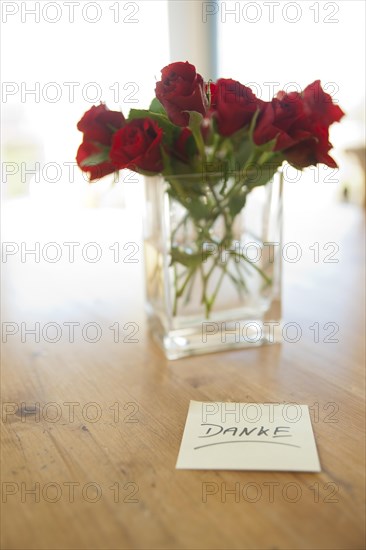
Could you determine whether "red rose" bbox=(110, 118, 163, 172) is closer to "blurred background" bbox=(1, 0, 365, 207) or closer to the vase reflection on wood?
the vase reflection on wood

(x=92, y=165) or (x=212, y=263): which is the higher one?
(x=92, y=165)

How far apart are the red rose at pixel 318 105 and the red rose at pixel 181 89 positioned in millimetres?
149

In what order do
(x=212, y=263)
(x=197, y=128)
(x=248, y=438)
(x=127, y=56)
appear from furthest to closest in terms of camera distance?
(x=127, y=56), (x=212, y=263), (x=197, y=128), (x=248, y=438)

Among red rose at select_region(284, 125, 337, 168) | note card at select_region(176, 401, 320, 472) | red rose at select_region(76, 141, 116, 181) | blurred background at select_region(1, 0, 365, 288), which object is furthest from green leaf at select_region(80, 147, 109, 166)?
blurred background at select_region(1, 0, 365, 288)

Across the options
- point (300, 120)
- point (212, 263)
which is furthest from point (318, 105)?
point (212, 263)

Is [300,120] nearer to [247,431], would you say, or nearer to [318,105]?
[318,105]

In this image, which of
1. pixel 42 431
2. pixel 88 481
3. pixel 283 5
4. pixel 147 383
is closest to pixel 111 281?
pixel 147 383

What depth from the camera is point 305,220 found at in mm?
1722

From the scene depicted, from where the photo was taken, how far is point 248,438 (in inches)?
25.6

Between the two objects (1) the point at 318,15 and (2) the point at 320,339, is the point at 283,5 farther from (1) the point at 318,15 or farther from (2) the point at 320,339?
(2) the point at 320,339

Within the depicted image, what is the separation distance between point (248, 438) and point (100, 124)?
1.53 ft

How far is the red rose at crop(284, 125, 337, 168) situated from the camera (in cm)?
76

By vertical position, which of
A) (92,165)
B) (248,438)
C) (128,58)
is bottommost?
(248,438)

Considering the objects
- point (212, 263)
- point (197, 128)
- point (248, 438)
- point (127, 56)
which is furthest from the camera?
point (127, 56)
